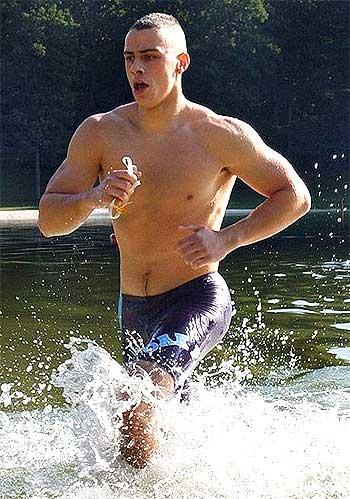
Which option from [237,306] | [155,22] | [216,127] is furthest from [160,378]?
[237,306]

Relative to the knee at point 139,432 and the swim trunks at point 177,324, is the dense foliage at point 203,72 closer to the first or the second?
the swim trunks at point 177,324

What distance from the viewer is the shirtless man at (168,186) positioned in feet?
15.6

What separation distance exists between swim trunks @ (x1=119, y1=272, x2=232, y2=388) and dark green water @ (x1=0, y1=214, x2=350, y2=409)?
2024mm

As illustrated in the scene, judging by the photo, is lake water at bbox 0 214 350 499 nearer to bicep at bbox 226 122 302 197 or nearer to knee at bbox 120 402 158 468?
knee at bbox 120 402 158 468

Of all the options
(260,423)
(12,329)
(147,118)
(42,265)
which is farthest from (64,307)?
(147,118)

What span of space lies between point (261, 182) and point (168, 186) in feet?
1.45

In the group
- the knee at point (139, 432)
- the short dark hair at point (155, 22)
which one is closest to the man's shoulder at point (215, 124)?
the short dark hair at point (155, 22)

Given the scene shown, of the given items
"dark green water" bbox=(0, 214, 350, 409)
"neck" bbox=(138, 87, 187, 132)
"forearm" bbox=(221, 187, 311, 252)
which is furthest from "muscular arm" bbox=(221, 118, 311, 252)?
"dark green water" bbox=(0, 214, 350, 409)

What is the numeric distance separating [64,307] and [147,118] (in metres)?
6.73

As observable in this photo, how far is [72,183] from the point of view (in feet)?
15.9

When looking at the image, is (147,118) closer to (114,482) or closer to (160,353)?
(160,353)

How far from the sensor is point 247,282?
13859 millimetres

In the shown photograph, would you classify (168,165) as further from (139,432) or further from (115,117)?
(139,432)

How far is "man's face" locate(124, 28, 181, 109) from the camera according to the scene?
4.73 meters
